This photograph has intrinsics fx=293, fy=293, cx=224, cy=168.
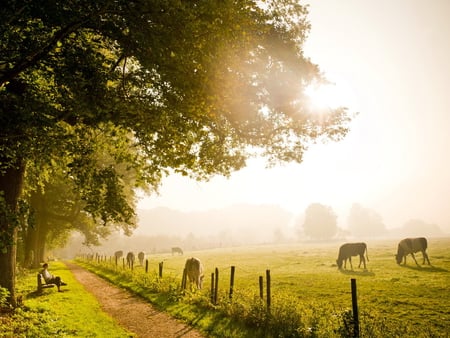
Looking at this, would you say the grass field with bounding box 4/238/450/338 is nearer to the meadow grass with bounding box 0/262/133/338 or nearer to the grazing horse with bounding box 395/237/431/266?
the meadow grass with bounding box 0/262/133/338

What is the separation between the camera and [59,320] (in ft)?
37.7

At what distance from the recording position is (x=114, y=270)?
26.3 meters

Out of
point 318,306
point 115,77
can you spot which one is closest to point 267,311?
point 318,306

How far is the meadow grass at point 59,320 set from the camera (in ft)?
32.0

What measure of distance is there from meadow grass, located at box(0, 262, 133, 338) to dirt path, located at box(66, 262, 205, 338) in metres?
0.45

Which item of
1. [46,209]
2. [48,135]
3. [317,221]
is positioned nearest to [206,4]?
[48,135]

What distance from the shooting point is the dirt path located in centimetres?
1048

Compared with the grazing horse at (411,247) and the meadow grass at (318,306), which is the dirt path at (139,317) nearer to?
the meadow grass at (318,306)

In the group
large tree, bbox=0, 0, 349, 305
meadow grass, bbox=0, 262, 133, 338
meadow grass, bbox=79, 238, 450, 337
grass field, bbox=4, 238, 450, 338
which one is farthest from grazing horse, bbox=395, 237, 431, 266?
meadow grass, bbox=0, 262, 133, 338

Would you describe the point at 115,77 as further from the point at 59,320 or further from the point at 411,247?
the point at 411,247

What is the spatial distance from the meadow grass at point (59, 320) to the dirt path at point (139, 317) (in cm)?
45

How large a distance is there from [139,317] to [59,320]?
3.03 meters

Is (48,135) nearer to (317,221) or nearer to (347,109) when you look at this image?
(347,109)

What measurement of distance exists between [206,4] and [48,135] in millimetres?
5975
